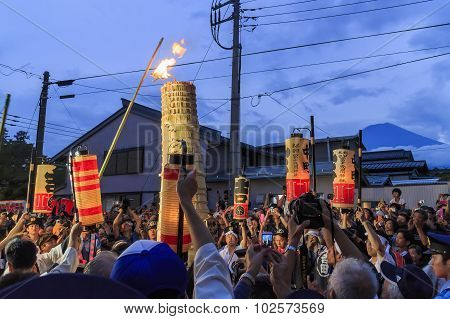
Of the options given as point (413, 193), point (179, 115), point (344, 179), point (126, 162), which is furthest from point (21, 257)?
point (126, 162)

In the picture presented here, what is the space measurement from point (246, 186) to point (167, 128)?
4396 millimetres

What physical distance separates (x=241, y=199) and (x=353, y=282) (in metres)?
8.85

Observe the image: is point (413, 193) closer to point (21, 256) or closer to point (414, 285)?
point (414, 285)

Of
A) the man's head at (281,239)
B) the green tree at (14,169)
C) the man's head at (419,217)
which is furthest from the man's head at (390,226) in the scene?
the green tree at (14,169)

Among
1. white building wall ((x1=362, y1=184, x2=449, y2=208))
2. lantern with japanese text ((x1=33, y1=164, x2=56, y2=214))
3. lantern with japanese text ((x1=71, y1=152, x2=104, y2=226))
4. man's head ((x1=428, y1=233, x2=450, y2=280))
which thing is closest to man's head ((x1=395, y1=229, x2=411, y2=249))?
man's head ((x1=428, y1=233, x2=450, y2=280))

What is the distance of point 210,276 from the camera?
1.76 meters

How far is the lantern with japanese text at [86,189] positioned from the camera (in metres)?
5.80

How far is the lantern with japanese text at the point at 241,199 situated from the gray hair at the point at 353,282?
8.35 m

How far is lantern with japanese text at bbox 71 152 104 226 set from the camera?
5805 mm

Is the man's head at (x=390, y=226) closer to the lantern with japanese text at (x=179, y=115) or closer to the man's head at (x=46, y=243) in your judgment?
the lantern with japanese text at (x=179, y=115)

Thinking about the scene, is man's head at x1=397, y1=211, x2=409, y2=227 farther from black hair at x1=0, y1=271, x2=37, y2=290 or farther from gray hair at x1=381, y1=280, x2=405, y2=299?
black hair at x1=0, y1=271, x2=37, y2=290

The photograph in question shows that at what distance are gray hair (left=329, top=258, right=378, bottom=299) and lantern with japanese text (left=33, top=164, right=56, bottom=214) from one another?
876 centimetres
